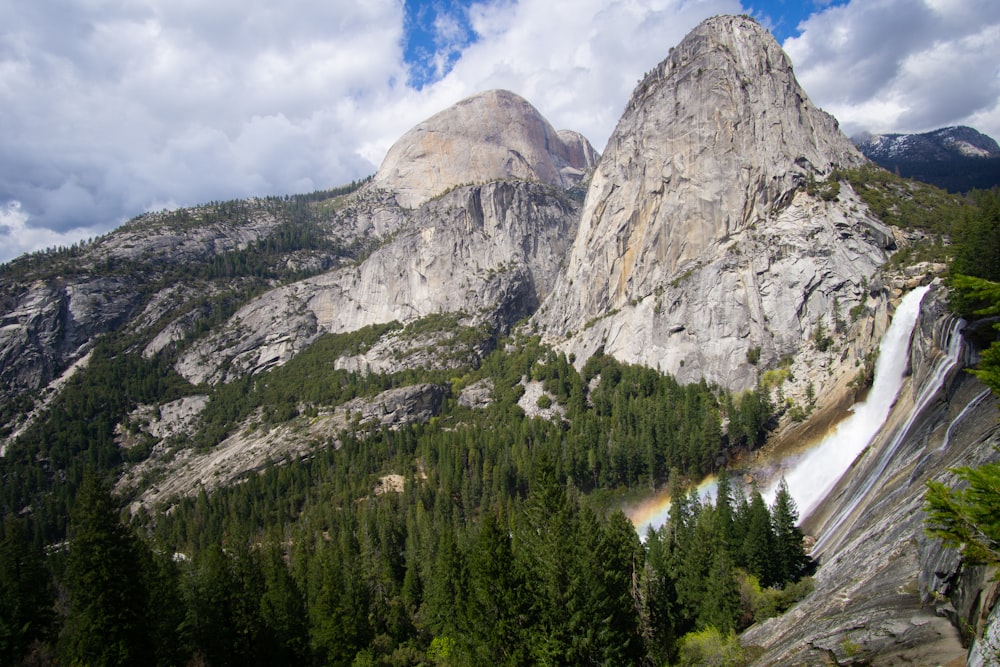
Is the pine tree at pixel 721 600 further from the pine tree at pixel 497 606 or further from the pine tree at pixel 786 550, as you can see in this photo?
the pine tree at pixel 497 606

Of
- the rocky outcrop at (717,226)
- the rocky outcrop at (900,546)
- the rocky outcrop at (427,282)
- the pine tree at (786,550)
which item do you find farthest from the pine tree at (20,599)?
the rocky outcrop at (427,282)

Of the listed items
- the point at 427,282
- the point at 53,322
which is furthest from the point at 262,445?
the point at 53,322

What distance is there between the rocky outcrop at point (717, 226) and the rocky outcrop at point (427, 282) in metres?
34.6

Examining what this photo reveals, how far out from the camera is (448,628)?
4238 cm

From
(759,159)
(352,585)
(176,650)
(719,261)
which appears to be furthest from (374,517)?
(759,159)

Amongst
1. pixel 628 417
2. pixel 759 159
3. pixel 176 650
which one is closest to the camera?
pixel 176 650

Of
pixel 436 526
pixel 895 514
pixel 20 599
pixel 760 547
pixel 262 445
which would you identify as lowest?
pixel 760 547

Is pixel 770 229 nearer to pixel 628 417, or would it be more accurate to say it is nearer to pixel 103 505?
pixel 628 417

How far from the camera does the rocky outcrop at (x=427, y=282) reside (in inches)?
6949

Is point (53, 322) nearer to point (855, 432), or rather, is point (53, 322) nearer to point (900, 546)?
point (855, 432)

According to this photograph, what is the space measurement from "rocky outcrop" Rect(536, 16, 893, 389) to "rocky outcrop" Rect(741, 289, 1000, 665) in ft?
129

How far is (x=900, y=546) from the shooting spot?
94.7 ft

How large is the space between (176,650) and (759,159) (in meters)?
119

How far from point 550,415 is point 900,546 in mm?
85971
